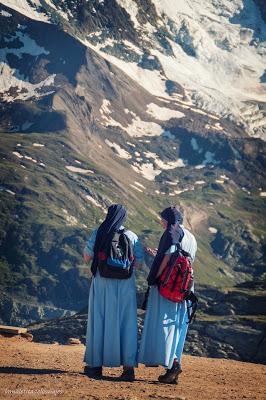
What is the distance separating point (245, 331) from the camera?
135 ft

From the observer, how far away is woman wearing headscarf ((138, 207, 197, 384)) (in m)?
17.0

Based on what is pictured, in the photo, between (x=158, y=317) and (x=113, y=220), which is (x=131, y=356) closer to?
(x=158, y=317)

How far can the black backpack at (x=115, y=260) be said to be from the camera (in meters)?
17.2

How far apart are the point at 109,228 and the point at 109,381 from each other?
3116 mm

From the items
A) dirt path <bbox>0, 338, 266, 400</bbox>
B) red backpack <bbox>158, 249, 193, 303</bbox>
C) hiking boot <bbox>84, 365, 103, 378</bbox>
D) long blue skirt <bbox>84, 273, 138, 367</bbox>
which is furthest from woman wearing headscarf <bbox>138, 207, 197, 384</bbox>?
hiking boot <bbox>84, 365, 103, 378</bbox>

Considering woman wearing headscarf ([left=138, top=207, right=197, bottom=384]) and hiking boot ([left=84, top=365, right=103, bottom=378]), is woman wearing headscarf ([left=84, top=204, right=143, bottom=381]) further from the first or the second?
woman wearing headscarf ([left=138, top=207, right=197, bottom=384])

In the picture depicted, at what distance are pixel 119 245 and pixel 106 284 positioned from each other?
86cm

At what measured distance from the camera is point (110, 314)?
17.4 m

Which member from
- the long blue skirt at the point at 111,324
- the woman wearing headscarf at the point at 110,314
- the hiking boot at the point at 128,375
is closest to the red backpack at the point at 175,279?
the woman wearing headscarf at the point at 110,314

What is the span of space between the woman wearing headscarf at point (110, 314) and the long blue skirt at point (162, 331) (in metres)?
0.31

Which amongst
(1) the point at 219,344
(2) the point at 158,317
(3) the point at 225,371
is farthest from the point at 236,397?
(1) the point at 219,344

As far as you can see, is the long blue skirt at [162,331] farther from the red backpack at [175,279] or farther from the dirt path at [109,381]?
the dirt path at [109,381]

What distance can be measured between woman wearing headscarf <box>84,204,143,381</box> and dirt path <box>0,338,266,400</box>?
419mm

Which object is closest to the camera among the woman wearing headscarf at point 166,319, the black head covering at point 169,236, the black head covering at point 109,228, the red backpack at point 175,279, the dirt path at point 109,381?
the dirt path at point 109,381
